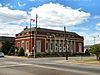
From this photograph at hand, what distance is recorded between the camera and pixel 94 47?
1677 inches

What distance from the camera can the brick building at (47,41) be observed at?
67562 millimetres

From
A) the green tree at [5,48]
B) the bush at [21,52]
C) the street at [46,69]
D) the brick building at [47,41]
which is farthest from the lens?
the green tree at [5,48]

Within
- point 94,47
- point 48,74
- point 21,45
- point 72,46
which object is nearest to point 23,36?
point 21,45

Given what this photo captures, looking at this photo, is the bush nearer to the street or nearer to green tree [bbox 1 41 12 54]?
green tree [bbox 1 41 12 54]

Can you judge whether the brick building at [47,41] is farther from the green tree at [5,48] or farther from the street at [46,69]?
the street at [46,69]

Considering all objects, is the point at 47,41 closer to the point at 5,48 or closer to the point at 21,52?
the point at 21,52

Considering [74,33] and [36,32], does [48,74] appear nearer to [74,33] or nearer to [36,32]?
[36,32]

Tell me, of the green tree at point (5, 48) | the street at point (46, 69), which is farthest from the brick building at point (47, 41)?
the street at point (46, 69)

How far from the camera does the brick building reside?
67562mm

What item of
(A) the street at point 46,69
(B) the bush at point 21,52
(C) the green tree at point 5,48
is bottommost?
(A) the street at point 46,69

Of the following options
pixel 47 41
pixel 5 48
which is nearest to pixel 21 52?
pixel 47 41

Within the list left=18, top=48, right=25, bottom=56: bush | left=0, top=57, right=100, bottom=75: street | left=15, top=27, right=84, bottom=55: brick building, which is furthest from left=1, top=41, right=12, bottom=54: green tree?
left=0, top=57, right=100, bottom=75: street

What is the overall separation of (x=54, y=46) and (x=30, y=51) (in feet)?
29.7

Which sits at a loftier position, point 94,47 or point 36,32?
point 36,32
